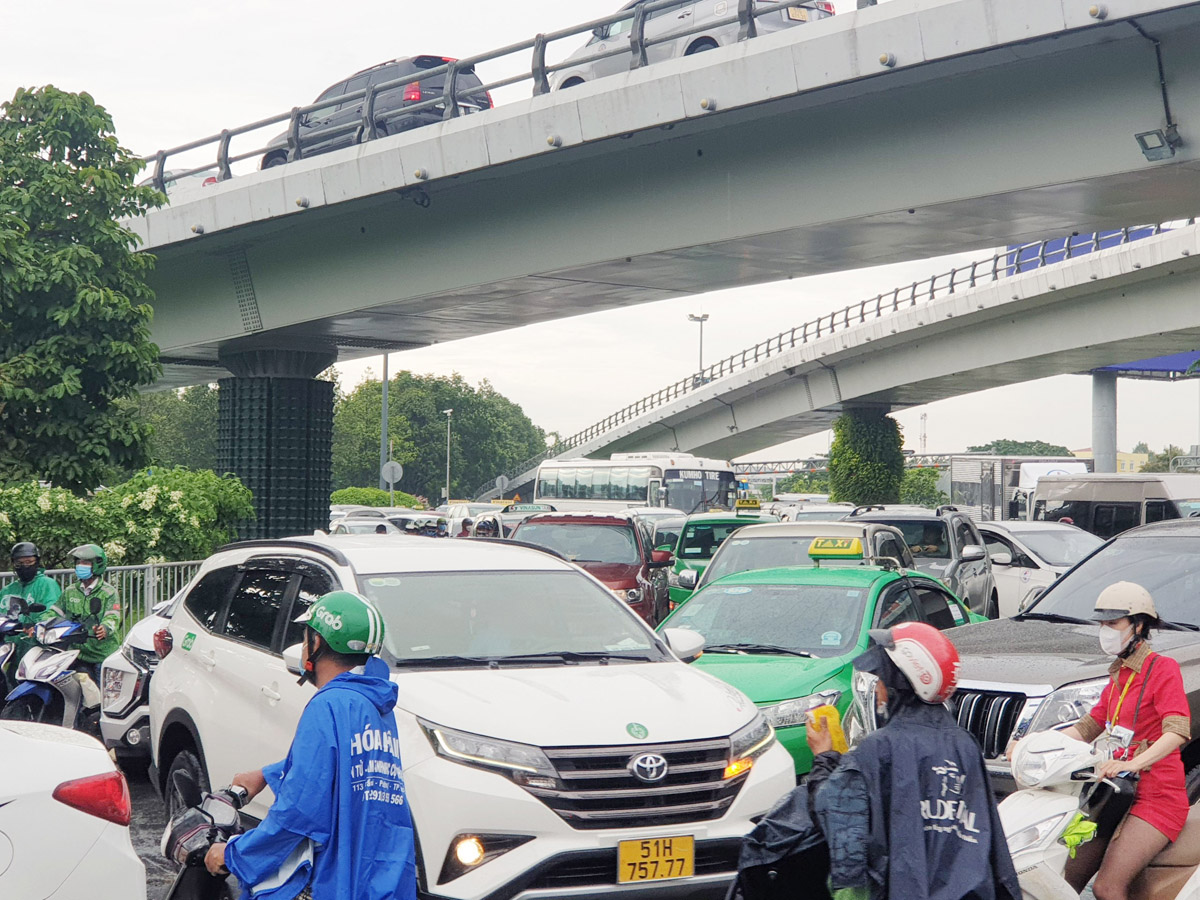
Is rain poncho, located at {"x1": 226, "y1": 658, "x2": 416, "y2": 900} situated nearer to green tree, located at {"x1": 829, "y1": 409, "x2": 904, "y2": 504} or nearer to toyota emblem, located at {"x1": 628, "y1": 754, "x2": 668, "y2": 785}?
toyota emblem, located at {"x1": 628, "y1": 754, "x2": 668, "y2": 785}

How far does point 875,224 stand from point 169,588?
9.46 m

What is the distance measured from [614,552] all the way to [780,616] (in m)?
8.00

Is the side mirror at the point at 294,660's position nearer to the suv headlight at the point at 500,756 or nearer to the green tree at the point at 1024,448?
the suv headlight at the point at 500,756

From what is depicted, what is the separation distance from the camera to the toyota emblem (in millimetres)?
5281

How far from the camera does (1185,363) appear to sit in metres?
61.9

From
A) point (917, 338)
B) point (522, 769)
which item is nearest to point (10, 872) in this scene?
point (522, 769)

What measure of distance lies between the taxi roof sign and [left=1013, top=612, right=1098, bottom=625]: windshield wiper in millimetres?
2991

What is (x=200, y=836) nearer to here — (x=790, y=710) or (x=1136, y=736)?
(x=1136, y=736)

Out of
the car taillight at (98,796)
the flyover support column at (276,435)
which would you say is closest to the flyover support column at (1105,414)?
the flyover support column at (276,435)

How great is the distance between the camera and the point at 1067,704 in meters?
6.42

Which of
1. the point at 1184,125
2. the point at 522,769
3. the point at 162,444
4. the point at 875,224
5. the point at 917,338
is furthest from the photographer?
the point at 162,444

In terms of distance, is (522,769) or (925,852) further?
(522,769)

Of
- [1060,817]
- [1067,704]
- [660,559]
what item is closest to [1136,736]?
[1060,817]

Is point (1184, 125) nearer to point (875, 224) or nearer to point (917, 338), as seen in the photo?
point (875, 224)
